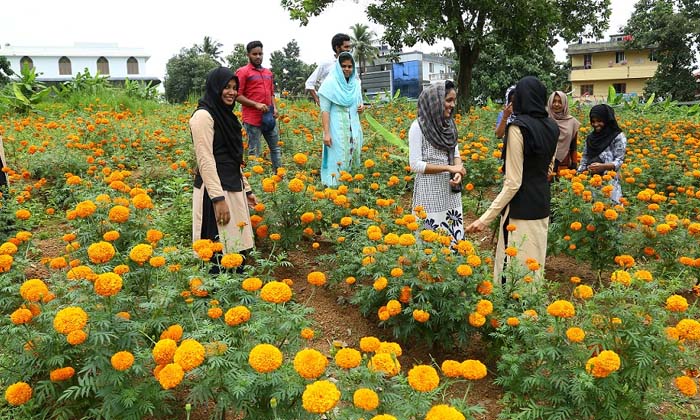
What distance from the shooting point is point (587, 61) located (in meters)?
44.5

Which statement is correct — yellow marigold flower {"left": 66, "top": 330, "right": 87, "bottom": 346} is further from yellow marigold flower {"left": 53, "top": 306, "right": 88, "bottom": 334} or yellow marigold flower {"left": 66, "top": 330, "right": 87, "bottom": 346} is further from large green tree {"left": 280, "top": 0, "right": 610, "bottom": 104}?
large green tree {"left": 280, "top": 0, "right": 610, "bottom": 104}

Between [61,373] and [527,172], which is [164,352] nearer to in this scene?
[61,373]

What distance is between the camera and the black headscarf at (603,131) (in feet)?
14.6

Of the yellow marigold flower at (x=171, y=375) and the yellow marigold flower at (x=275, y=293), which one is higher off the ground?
the yellow marigold flower at (x=275, y=293)

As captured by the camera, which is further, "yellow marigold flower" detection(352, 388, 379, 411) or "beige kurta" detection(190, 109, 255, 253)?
"beige kurta" detection(190, 109, 255, 253)

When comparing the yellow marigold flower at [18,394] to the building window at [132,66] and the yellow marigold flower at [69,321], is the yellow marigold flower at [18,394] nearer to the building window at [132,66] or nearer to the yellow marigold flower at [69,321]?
the yellow marigold flower at [69,321]

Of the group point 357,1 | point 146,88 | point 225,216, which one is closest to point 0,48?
point 146,88

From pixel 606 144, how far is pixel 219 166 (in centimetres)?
328

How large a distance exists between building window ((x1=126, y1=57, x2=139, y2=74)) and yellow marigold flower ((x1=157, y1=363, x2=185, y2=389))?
63241mm

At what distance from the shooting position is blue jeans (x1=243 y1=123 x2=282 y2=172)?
18.3 ft

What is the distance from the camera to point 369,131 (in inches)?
307

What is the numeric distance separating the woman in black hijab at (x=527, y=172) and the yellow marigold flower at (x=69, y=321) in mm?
1995

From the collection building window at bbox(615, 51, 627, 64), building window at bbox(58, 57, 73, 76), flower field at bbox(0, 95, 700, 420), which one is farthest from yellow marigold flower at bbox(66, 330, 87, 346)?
building window at bbox(58, 57, 73, 76)

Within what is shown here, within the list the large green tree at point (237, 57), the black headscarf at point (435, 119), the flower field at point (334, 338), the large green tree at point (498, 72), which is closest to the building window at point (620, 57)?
the large green tree at point (498, 72)
